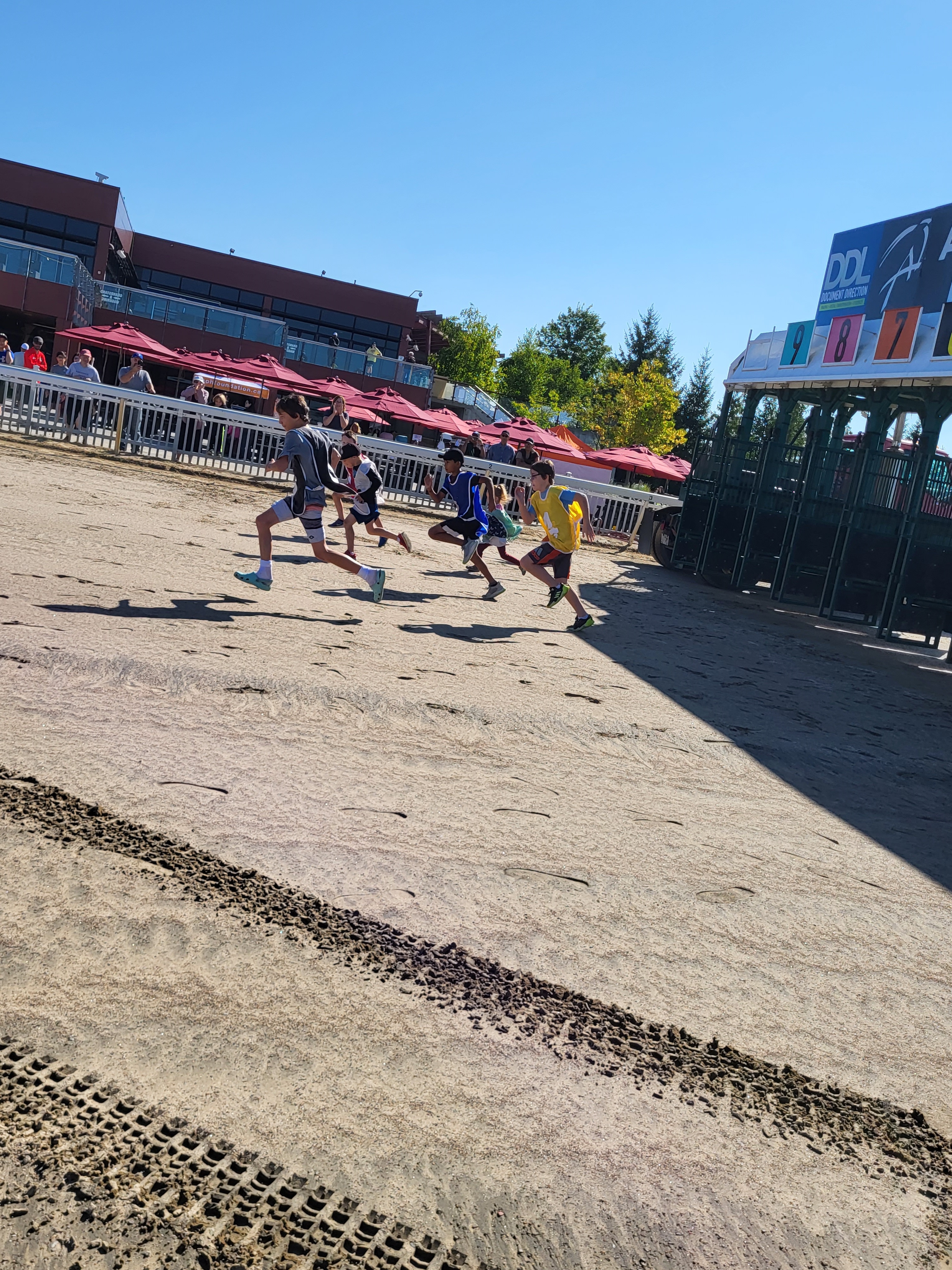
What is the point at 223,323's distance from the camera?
142 feet

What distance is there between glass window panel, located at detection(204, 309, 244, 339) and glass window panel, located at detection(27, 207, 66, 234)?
9.09 meters

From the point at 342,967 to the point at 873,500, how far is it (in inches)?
605

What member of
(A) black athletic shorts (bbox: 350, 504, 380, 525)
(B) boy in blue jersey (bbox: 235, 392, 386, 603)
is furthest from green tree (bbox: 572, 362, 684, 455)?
(B) boy in blue jersey (bbox: 235, 392, 386, 603)

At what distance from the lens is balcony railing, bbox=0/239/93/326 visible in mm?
32281

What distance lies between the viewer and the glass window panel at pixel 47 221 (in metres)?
46.0

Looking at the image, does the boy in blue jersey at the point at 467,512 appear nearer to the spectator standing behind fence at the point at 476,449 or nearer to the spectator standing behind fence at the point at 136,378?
the spectator standing behind fence at the point at 476,449

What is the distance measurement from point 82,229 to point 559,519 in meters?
42.9

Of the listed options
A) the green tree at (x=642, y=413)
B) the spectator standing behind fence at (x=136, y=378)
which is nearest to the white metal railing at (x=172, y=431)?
the spectator standing behind fence at (x=136, y=378)

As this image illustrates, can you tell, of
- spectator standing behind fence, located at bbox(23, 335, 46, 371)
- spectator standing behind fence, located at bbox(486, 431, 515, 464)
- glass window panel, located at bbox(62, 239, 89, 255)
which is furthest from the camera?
glass window panel, located at bbox(62, 239, 89, 255)

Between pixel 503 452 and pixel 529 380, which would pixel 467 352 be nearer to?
pixel 529 380

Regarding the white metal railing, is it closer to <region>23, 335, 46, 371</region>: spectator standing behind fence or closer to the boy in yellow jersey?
<region>23, 335, 46, 371</region>: spectator standing behind fence

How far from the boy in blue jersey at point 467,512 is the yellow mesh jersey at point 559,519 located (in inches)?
52.1

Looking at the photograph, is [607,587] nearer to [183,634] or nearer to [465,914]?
[183,634]

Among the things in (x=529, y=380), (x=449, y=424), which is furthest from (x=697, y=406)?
(x=449, y=424)
